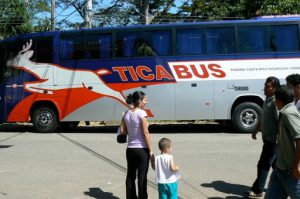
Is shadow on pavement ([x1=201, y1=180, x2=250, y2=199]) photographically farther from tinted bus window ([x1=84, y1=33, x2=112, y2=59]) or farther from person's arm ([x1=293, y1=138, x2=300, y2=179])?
tinted bus window ([x1=84, y1=33, x2=112, y2=59])

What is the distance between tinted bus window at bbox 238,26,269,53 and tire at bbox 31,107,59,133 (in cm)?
653

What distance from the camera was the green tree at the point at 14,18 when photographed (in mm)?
23000

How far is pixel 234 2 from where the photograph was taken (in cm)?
2750

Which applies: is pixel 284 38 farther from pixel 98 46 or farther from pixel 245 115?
pixel 98 46

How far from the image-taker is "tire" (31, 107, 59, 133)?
16.1 meters

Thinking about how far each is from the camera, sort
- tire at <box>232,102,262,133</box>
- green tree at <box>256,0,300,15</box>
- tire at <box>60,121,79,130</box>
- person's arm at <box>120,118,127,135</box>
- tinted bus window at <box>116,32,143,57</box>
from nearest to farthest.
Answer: person's arm at <box>120,118,127,135</box> < tire at <box>232,102,262,133</box> < tinted bus window at <box>116,32,143,57</box> < tire at <box>60,121,79,130</box> < green tree at <box>256,0,300,15</box>

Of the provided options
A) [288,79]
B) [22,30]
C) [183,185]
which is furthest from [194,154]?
[22,30]

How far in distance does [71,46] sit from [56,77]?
1.14m

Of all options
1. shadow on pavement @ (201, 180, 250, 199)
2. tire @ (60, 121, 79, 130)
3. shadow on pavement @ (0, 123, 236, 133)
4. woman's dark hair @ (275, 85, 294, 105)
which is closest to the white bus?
tire @ (60, 121, 79, 130)

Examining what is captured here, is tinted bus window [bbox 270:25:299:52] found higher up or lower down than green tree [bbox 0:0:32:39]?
lower down

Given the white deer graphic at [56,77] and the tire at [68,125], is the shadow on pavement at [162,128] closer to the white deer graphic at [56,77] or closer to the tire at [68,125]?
the tire at [68,125]

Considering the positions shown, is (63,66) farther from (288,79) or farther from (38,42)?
(288,79)

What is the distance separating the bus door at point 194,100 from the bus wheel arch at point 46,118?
4124mm

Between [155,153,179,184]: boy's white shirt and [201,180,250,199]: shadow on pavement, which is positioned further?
[201,180,250,199]: shadow on pavement
